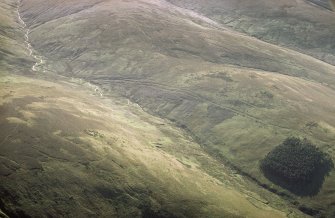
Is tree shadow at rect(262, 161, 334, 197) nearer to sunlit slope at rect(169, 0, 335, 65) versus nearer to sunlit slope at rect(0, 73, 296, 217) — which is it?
sunlit slope at rect(0, 73, 296, 217)

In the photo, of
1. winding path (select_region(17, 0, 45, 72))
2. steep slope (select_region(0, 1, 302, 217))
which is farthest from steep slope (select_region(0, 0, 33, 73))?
steep slope (select_region(0, 1, 302, 217))

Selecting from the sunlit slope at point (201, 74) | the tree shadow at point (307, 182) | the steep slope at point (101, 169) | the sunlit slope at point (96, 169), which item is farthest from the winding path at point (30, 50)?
the tree shadow at point (307, 182)

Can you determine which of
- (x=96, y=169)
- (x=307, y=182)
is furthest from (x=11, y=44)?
(x=307, y=182)

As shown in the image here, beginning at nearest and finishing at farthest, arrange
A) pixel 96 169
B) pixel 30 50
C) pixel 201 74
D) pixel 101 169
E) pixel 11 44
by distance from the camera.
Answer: pixel 96 169, pixel 101 169, pixel 201 74, pixel 11 44, pixel 30 50

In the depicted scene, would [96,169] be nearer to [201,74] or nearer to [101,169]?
[101,169]

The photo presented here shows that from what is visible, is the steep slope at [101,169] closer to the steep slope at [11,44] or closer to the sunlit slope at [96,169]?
the sunlit slope at [96,169]

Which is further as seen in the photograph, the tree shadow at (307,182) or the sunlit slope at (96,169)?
the tree shadow at (307,182)
